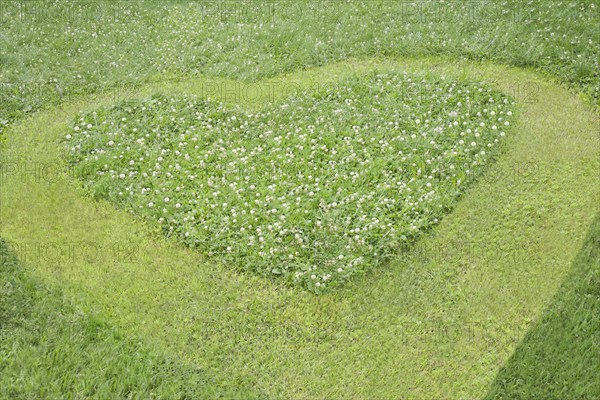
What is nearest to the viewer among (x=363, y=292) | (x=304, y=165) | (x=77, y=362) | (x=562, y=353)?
(x=77, y=362)

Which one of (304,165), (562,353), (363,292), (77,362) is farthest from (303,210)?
(562,353)

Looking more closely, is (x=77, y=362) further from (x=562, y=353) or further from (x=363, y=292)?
(x=562, y=353)

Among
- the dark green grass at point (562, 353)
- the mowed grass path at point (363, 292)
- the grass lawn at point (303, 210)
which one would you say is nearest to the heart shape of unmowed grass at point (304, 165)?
the grass lawn at point (303, 210)

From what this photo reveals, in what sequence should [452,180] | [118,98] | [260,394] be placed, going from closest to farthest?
1. [260,394]
2. [452,180]
3. [118,98]

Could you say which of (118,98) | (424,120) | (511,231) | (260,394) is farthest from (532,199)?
(118,98)

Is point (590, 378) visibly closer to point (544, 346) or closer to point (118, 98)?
point (544, 346)

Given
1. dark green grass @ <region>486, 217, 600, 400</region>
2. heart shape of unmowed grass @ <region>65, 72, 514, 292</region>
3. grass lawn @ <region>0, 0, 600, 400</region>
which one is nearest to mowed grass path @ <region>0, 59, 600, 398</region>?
grass lawn @ <region>0, 0, 600, 400</region>

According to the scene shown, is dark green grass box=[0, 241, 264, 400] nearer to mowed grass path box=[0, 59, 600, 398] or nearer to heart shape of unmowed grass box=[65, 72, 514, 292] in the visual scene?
mowed grass path box=[0, 59, 600, 398]
